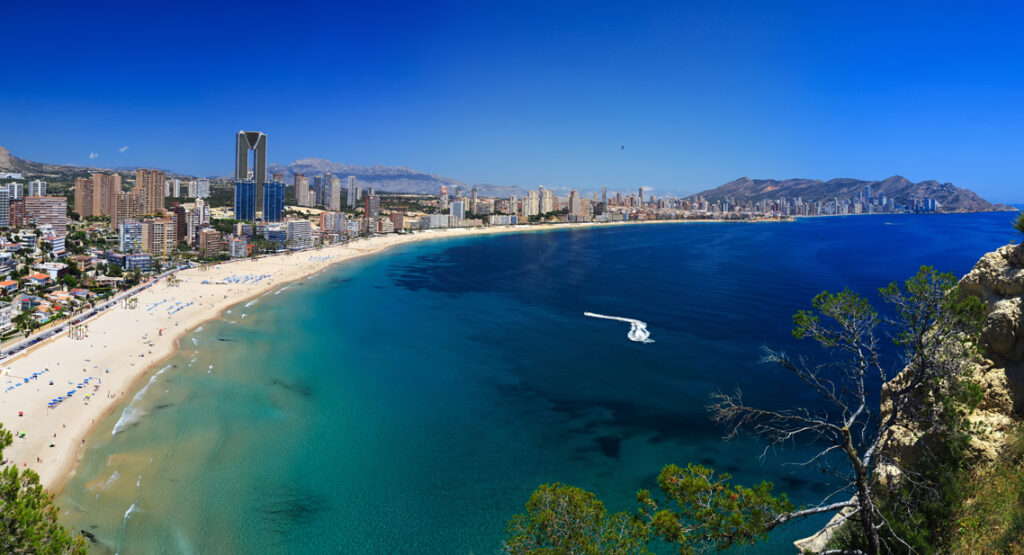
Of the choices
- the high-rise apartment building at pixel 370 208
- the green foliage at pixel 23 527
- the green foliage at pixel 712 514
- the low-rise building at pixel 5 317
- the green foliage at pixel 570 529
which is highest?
the high-rise apartment building at pixel 370 208

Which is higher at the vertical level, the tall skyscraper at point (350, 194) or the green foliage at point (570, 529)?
the tall skyscraper at point (350, 194)

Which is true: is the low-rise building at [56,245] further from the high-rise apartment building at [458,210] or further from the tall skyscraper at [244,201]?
the high-rise apartment building at [458,210]

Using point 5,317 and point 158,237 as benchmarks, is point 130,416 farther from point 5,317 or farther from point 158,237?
point 158,237

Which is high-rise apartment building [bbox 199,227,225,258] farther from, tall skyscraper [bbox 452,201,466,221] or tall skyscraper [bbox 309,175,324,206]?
tall skyscraper [bbox 309,175,324,206]

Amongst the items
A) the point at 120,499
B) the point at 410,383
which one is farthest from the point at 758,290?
the point at 120,499

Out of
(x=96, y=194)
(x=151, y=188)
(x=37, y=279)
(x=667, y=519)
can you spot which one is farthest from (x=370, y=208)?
(x=667, y=519)

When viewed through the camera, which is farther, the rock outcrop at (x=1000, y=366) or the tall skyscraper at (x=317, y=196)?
the tall skyscraper at (x=317, y=196)

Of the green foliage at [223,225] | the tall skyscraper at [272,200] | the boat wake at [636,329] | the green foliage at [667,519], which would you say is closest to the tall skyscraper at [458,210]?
the tall skyscraper at [272,200]

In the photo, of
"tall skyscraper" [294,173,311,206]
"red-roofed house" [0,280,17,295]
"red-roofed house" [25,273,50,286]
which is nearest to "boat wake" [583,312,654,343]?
"red-roofed house" [0,280,17,295]

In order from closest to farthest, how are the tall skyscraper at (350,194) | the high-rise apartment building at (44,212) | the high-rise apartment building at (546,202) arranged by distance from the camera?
Answer: 1. the high-rise apartment building at (44,212)
2. the tall skyscraper at (350,194)
3. the high-rise apartment building at (546,202)
